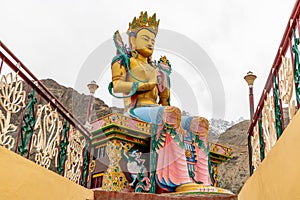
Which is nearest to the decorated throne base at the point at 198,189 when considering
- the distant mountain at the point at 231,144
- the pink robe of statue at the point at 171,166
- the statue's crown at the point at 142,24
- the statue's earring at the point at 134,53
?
the pink robe of statue at the point at 171,166

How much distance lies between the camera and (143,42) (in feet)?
22.5

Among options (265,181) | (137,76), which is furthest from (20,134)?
(137,76)

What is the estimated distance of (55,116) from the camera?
3.28 m

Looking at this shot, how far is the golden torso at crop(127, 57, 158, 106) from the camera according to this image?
21.2ft

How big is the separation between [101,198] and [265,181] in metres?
1.76

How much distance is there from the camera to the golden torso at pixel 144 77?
645cm

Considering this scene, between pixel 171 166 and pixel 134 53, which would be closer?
pixel 171 166

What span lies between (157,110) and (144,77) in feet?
3.30

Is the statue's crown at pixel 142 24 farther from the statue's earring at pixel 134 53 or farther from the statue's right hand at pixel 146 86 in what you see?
the statue's right hand at pixel 146 86

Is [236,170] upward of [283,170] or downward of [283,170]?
upward

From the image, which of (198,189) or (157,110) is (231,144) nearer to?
(157,110)

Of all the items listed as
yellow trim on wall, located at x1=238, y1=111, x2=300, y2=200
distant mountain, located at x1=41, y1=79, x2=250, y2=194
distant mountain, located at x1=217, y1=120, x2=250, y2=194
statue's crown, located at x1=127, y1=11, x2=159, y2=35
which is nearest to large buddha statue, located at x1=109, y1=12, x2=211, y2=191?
statue's crown, located at x1=127, y1=11, x2=159, y2=35

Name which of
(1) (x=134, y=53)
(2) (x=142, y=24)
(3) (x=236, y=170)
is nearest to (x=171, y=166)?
(1) (x=134, y=53)

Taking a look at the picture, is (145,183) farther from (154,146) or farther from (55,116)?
(55,116)
